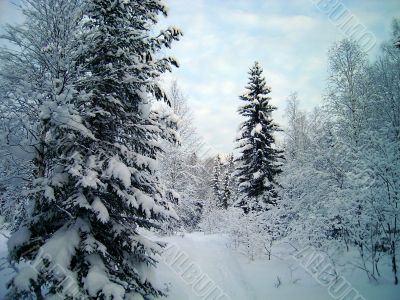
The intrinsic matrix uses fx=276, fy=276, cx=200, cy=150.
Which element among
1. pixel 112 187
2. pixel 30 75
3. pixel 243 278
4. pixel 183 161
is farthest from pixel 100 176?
pixel 183 161

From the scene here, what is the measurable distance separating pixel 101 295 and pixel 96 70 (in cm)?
492

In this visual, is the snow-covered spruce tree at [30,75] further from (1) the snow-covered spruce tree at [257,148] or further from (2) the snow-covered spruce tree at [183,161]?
(1) the snow-covered spruce tree at [257,148]

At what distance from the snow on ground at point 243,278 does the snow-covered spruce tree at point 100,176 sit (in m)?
1.92

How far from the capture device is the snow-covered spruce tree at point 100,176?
16.1 ft

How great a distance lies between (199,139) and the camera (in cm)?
2025

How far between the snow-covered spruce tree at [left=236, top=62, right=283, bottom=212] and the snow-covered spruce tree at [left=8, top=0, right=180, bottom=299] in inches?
482

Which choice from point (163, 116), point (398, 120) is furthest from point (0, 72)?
point (398, 120)

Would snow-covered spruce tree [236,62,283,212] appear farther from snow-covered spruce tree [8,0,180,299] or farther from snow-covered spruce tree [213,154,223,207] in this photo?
snow-covered spruce tree [213,154,223,207]

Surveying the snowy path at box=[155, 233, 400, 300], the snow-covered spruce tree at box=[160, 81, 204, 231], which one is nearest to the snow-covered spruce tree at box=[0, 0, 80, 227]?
the snowy path at box=[155, 233, 400, 300]

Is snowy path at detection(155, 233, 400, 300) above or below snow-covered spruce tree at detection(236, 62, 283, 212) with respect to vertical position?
below

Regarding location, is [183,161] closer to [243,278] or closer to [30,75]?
[243,278]

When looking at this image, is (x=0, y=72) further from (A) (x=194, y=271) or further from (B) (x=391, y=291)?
(B) (x=391, y=291)

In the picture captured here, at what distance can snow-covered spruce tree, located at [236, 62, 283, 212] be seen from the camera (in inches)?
710

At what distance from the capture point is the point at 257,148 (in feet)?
61.4
